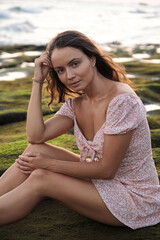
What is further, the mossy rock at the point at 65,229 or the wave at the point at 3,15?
the wave at the point at 3,15

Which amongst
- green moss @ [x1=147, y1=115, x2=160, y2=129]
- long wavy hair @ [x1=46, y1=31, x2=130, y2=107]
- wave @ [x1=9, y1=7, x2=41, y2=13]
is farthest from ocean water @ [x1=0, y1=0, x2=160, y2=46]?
long wavy hair @ [x1=46, y1=31, x2=130, y2=107]

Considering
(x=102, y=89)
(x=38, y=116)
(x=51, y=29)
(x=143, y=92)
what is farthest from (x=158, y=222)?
(x=51, y=29)

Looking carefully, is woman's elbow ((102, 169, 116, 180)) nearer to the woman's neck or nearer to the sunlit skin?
the sunlit skin

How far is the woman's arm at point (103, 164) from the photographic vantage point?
3025 millimetres

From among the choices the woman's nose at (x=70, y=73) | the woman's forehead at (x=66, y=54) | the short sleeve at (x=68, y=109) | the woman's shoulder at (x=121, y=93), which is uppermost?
the woman's forehead at (x=66, y=54)

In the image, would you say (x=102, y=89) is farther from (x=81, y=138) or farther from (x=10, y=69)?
(x=10, y=69)

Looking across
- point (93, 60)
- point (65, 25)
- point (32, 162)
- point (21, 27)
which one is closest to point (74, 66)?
point (93, 60)

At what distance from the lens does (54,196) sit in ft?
10.2

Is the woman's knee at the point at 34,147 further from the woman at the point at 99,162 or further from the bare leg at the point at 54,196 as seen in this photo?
the bare leg at the point at 54,196

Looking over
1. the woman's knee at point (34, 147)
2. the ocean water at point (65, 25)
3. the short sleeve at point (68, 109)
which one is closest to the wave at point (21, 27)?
the ocean water at point (65, 25)

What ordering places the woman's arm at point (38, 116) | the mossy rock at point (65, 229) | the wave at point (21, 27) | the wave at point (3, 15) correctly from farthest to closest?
the wave at point (3, 15)
the wave at point (21, 27)
the woman's arm at point (38, 116)
the mossy rock at point (65, 229)

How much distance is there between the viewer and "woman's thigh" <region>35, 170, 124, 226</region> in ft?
10.0

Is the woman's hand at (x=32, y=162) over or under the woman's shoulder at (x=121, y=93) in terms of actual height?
under

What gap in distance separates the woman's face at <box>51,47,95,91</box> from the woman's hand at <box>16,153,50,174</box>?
2.30 feet
